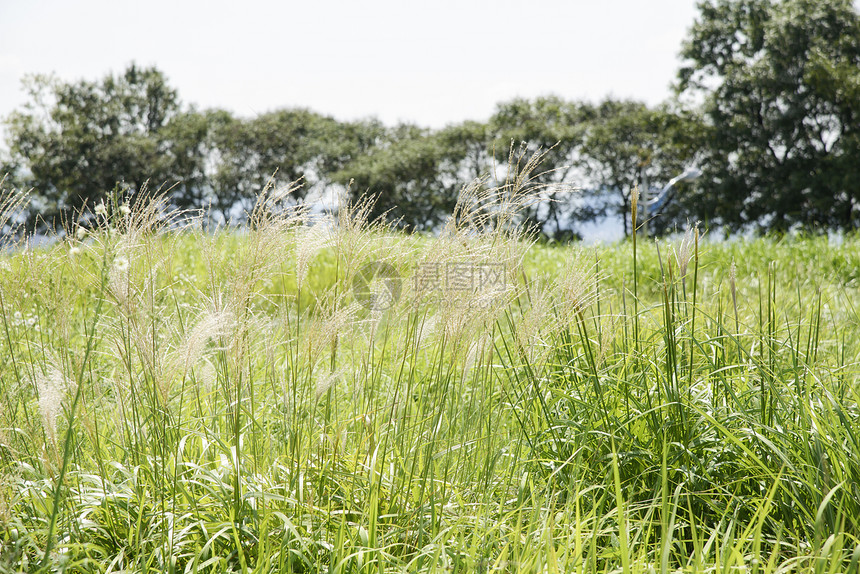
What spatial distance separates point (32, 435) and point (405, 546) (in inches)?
46.4

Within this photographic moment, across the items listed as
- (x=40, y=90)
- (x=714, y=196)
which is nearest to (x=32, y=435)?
(x=714, y=196)

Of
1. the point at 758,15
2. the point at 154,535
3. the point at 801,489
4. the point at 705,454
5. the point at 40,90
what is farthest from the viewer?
the point at 40,90

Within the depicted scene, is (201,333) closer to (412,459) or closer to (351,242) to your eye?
(351,242)

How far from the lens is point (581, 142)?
844 inches

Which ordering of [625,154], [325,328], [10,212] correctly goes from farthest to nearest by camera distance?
[625,154], [10,212], [325,328]

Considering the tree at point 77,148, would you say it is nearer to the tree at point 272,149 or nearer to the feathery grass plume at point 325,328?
the tree at point 272,149

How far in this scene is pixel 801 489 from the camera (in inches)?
69.4

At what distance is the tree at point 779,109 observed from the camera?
1567cm

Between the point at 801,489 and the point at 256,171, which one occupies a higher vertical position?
the point at 256,171

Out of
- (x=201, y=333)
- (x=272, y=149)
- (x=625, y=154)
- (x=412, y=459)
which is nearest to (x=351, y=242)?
(x=201, y=333)

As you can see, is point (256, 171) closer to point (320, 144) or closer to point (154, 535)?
point (320, 144)

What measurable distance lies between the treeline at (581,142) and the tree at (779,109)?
0.04 m

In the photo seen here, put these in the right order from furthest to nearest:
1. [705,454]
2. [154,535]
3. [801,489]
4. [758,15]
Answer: [758,15] → [705,454] → [801,489] → [154,535]

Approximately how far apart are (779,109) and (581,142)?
653 cm
